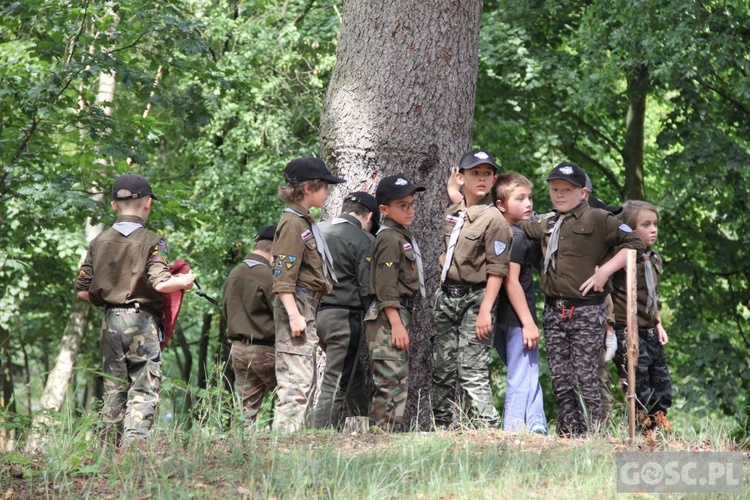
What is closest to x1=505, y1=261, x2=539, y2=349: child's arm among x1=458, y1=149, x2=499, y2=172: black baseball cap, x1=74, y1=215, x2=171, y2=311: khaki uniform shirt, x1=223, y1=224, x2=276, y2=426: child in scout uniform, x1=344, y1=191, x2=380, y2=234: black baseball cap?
x1=458, y1=149, x2=499, y2=172: black baseball cap

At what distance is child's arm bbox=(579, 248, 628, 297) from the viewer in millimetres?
6285

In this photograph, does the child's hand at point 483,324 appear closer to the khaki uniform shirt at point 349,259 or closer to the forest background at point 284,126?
the khaki uniform shirt at point 349,259

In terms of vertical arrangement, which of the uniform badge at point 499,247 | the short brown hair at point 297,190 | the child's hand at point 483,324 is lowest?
the child's hand at point 483,324

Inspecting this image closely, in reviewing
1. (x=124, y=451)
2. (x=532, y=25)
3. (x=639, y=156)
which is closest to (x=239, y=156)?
(x=532, y=25)

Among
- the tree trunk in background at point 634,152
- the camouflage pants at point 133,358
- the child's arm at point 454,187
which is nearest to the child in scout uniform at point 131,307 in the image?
the camouflage pants at point 133,358

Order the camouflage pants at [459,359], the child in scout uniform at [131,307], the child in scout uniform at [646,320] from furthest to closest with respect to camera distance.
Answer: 1. the child in scout uniform at [646,320]
2. the camouflage pants at [459,359]
3. the child in scout uniform at [131,307]

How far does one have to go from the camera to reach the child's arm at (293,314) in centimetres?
586

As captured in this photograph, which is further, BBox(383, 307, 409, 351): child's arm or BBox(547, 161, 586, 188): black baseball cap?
BBox(547, 161, 586, 188): black baseball cap

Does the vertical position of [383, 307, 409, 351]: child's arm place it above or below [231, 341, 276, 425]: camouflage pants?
above

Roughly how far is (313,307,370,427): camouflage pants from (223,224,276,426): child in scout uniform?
898 mm

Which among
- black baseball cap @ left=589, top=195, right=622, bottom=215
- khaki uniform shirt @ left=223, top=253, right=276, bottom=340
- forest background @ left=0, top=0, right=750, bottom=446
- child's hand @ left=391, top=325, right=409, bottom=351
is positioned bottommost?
child's hand @ left=391, top=325, right=409, bottom=351

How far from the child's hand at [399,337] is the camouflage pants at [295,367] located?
0.56 m

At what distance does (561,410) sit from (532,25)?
34.4 ft

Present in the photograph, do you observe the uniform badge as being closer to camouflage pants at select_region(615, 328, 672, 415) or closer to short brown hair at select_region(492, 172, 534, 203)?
short brown hair at select_region(492, 172, 534, 203)
